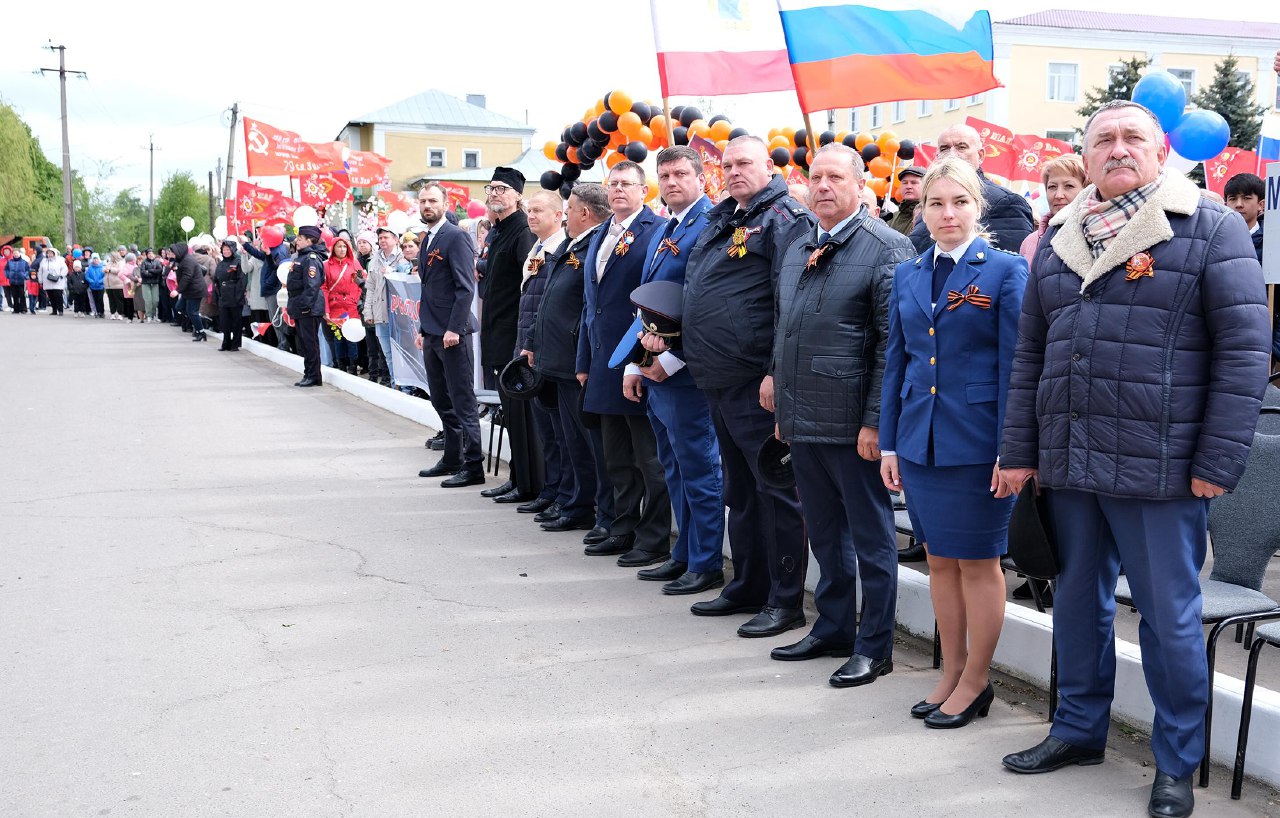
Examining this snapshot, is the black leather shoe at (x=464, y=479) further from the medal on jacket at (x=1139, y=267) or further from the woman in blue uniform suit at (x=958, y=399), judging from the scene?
the medal on jacket at (x=1139, y=267)

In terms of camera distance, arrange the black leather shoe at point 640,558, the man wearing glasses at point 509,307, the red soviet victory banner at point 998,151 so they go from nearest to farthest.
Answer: the black leather shoe at point 640,558
the man wearing glasses at point 509,307
the red soviet victory banner at point 998,151

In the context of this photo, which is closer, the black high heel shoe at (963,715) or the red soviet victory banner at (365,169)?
the black high heel shoe at (963,715)

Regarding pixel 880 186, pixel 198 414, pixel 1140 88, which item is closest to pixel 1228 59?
pixel 880 186

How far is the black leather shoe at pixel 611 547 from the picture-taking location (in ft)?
23.2

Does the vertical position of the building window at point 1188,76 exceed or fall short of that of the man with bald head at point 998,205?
it exceeds it

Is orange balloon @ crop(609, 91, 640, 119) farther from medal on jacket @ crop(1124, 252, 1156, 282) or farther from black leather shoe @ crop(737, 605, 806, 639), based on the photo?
medal on jacket @ crop(1124, 252, 1156, 282)

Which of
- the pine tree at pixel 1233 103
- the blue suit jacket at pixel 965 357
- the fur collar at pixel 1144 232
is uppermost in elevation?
the pine tree at pixel 1233 103

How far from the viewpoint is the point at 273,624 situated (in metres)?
5.69

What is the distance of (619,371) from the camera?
6754 millimetres

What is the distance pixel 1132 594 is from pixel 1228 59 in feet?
122

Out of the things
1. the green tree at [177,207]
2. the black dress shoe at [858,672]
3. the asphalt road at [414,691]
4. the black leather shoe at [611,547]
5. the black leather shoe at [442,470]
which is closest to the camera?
the asphalt road at [414,691]

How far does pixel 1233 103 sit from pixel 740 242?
35419 mm

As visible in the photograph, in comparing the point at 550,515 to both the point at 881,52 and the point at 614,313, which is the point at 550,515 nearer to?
the point at 614,313

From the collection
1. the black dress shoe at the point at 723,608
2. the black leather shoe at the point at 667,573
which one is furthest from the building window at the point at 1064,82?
the black dress shoe at the point at 723,608
